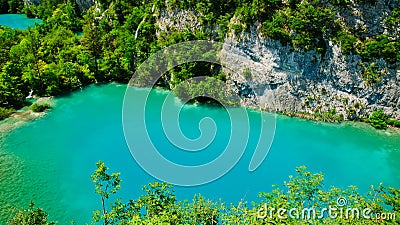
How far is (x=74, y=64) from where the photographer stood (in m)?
38.1

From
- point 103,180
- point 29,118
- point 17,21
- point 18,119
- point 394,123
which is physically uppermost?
point 17,21

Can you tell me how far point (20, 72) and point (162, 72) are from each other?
13387 millimetres

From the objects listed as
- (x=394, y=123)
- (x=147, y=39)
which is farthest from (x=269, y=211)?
(x=147, y=39)

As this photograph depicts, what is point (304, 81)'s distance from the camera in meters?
32.9

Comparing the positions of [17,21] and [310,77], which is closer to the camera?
[310,77]

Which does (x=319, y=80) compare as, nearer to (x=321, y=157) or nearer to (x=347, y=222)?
(x=321, y=157)

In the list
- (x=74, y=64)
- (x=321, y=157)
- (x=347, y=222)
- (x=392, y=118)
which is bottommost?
(x=347, y=222)

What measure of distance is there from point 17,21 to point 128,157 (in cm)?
4259

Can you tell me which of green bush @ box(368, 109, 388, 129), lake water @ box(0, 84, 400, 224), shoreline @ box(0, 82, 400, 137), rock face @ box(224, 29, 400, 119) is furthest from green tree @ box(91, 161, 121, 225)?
green bush @ box(368, 109, 388, 129)

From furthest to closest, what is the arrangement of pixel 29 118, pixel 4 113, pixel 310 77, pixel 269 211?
pixel 310 77 → pixel 29 118 → pixel 4 113 → pixel 269 211

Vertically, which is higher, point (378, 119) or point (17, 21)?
point (17, 21)

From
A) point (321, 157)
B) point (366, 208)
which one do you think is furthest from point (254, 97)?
point (366, 208)

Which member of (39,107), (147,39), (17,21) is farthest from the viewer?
(17,21)

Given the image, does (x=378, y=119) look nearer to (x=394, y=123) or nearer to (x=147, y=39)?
(x=394, y=123)
